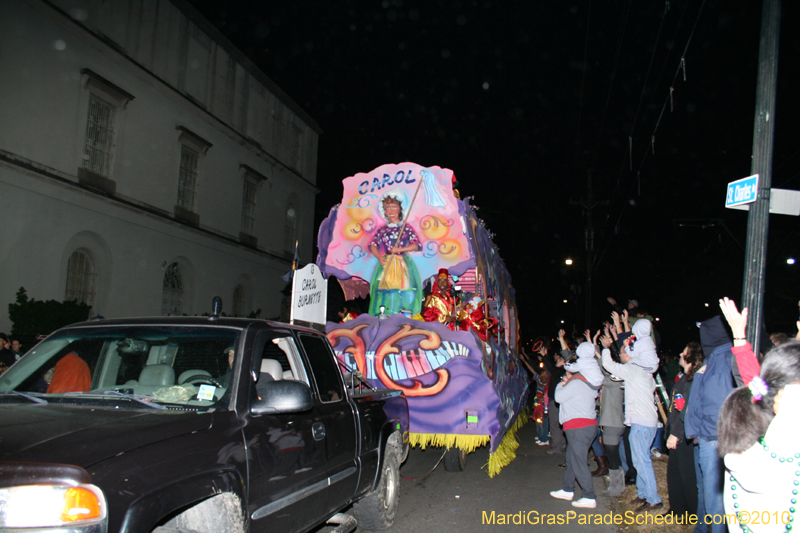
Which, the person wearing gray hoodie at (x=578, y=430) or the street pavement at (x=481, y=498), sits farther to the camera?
the person wearing gray hoodie at (x=578, y=430)

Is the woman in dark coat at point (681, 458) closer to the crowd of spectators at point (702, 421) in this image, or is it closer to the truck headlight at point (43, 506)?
the crowd of spectators at point (702, 421)

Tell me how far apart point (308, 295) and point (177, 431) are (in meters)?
5.04

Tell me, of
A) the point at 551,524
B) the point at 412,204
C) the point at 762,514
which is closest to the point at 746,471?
the point at 762,514

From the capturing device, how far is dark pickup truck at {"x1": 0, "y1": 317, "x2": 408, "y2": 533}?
7.05 ft

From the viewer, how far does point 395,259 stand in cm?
888

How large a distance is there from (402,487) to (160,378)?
4.30 m

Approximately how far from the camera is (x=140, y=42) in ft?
57.3

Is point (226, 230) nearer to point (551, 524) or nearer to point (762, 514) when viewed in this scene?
point (551, 524)

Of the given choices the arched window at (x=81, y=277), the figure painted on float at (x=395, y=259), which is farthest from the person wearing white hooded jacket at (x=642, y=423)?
the arched window at (x=81, y=277)

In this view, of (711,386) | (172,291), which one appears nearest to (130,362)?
(711,386)

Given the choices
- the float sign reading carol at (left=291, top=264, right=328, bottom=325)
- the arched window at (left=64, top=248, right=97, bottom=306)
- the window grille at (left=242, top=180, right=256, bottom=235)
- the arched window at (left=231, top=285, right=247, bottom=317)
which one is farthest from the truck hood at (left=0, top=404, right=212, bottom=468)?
the window grille at (left=242, top=180, right=256, bottom=235)

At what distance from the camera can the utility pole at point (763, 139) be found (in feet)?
15.3

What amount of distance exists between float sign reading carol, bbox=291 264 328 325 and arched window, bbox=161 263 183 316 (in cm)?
1293

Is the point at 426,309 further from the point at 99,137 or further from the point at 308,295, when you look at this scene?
the point at 99,137
